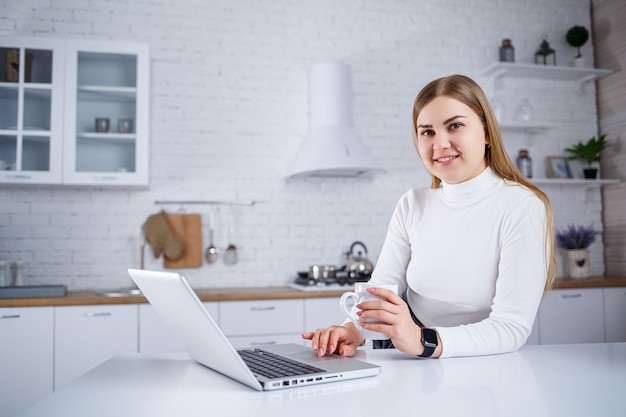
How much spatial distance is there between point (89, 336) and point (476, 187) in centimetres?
234

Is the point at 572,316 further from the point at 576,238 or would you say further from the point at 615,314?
the point at 576,238

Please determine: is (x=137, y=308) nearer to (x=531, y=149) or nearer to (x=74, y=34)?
(x=74, y=34)

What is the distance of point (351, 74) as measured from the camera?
3988 mm

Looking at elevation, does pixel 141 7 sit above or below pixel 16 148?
above

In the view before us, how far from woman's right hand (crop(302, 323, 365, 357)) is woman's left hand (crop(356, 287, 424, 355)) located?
0.11m

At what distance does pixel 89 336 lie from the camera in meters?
3.09

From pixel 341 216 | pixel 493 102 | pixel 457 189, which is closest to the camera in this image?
pixel 457 189

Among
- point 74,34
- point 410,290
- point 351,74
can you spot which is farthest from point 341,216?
point 410,290

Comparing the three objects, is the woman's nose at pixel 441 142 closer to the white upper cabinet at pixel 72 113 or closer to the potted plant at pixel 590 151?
the white upper cabinet at pixel 72 113

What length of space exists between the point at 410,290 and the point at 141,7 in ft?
10.0

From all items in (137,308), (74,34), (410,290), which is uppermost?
(74,34)

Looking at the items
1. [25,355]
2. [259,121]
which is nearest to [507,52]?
[259,121]

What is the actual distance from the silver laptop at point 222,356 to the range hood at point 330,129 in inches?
97.6

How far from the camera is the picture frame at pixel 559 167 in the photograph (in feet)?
14.4
